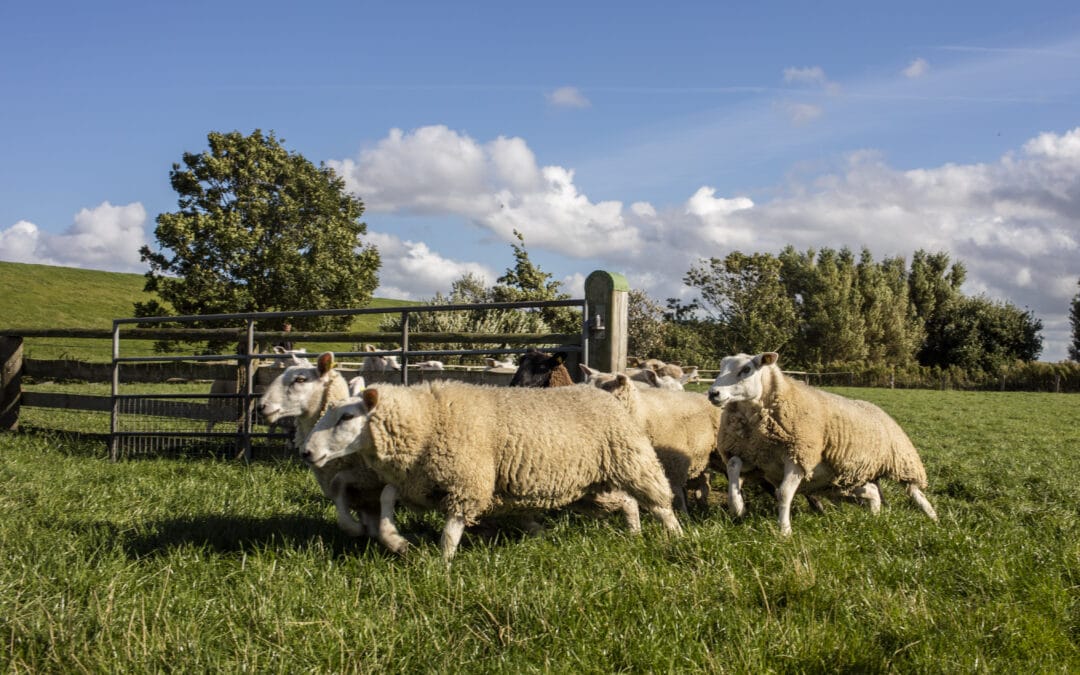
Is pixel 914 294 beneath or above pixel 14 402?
above

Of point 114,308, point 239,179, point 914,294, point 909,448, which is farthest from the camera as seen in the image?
point 914,294

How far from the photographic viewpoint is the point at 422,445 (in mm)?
5289

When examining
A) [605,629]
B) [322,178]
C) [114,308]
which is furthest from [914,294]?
[605,629]

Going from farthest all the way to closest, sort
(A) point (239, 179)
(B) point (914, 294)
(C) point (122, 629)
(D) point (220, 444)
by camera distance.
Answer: (B) point (914, 294) → (A) point (239, 179) → (D) point (220, 444) → (C) point (122, 629)

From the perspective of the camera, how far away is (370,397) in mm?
5215

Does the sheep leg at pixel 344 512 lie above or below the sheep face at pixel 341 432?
below

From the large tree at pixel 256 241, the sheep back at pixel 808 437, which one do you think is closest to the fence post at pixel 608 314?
the sheep back at pixel 808 437

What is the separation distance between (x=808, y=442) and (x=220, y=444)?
22.6 ft

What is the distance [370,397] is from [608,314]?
11.2 feet

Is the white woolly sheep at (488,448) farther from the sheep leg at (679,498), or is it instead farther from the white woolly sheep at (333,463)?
the sheep leg at (679,498)

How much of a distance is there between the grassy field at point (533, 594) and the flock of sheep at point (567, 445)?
9.9 inches

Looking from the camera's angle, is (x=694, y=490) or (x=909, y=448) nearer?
A: (x=909, y=448)

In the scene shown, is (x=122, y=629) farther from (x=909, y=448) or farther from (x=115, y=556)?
(x=909, y=448)

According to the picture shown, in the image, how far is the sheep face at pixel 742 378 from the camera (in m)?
6.49
